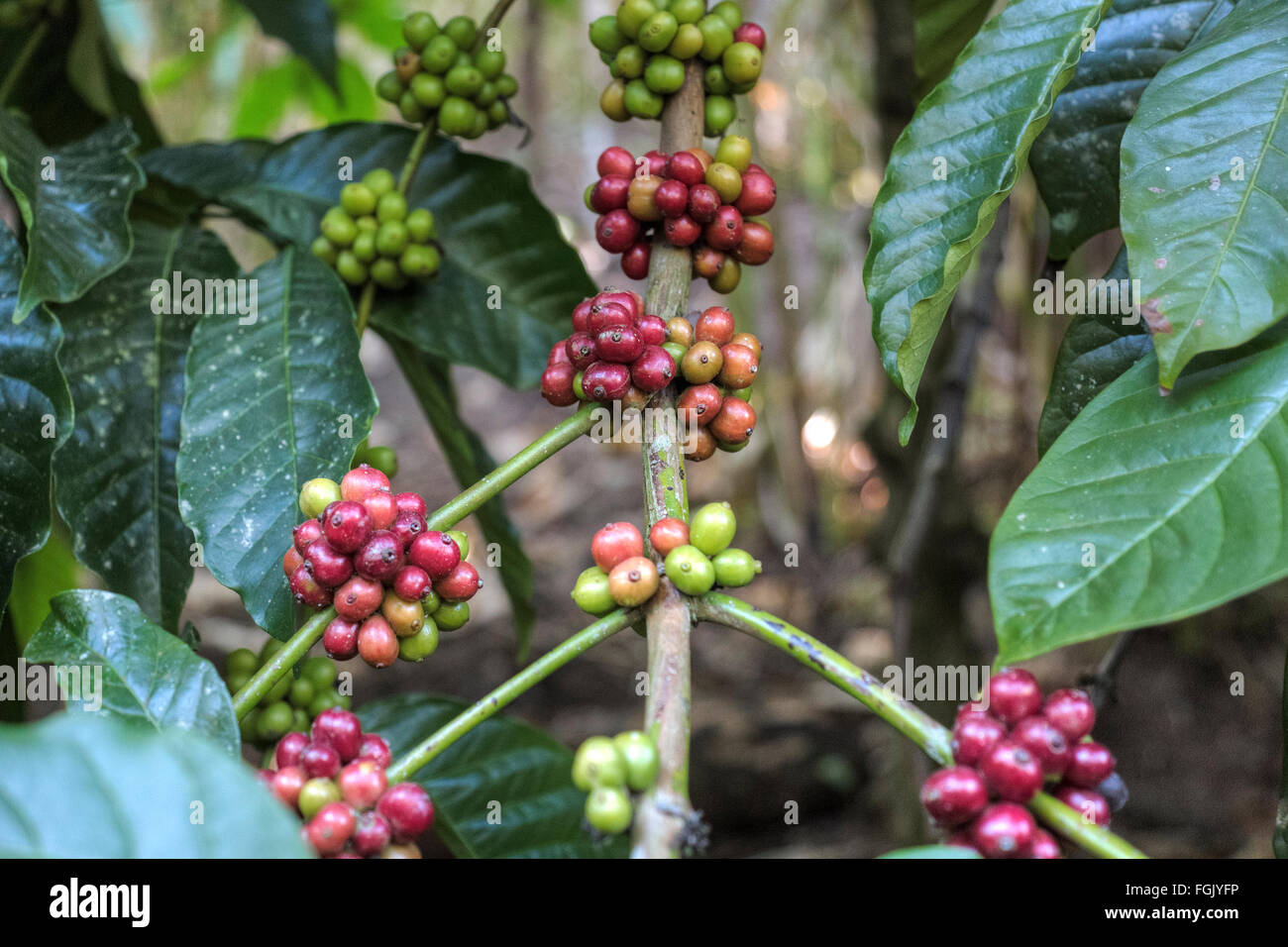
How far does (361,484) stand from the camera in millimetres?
867

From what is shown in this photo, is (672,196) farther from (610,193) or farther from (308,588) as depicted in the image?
(308,588)

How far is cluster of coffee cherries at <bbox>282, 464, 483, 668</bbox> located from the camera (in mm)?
826

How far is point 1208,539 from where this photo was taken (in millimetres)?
732

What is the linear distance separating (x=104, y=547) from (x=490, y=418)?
407cm

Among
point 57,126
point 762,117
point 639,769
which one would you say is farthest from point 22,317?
point 762,117

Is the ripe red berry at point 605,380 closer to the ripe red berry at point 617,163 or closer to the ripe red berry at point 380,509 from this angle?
the ripe red berry at point 380,509

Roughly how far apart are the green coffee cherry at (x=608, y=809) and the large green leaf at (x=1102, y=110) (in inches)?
31.7

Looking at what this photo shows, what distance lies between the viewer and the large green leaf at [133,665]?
82cm

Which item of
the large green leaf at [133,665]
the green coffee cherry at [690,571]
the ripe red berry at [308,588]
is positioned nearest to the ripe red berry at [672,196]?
the green coffee cherry at [690,571]

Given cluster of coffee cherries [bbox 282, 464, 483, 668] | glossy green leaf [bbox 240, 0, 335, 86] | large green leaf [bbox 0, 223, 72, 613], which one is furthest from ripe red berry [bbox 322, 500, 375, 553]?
glossy green leaf [bbox 240, 0, 335, 86]

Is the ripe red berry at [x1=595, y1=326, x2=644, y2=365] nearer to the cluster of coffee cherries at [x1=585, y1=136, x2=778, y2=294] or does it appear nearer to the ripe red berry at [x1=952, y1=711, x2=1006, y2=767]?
the cluster of coffee cherries at [x1=585, y1=136, x2=778, y2=294]

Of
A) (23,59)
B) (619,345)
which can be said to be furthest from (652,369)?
(23,59)

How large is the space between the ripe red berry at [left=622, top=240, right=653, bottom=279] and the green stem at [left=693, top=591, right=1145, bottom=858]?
47cm
